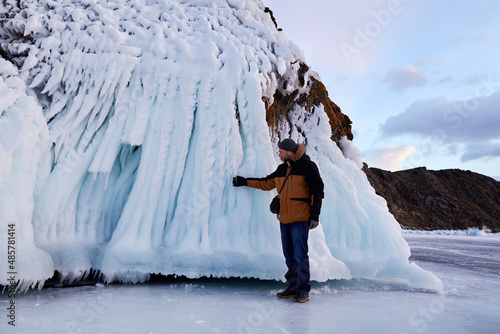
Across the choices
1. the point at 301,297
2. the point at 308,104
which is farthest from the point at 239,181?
the point at 308,104

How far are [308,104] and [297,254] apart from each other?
2770mm

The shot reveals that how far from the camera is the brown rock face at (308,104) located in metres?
4.45

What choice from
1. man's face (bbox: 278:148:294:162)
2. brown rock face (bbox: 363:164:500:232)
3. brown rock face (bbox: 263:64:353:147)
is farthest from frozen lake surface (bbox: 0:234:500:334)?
brown rock face (bbox: 363:164:500:232)

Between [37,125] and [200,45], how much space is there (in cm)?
197

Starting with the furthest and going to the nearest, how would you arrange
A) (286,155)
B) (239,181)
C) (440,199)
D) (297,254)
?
(440,199) < (239,181) < (286,155) < (297,254)

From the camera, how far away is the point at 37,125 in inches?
138

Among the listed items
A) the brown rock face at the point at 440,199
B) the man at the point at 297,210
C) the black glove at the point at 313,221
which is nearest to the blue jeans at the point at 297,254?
the man at the point at 297,210

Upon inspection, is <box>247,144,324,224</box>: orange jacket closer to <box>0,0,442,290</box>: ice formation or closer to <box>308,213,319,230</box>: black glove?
<box>308,213,319,230</box>: black glove

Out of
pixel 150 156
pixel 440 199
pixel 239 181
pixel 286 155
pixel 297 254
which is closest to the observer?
pixel 297 254

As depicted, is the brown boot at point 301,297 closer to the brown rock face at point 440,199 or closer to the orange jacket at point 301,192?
the orange jacket at point 301,192

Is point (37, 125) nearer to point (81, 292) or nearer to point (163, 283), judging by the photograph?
point (81, 292)

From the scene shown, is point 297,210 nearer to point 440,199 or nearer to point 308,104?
point 308,104

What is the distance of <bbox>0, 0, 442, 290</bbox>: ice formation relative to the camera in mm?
3314

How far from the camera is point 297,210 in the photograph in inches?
115
